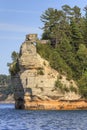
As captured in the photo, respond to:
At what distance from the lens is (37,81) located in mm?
89562

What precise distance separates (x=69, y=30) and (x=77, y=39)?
9.47 ft

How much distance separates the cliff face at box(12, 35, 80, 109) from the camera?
292 feet

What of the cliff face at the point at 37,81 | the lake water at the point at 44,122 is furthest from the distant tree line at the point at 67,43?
the lake water at the point at 44,122

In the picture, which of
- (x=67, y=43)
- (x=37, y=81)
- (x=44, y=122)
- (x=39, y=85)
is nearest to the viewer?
(x=44, y=122)

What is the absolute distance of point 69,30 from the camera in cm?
10181

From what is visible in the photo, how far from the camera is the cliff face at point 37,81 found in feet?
292

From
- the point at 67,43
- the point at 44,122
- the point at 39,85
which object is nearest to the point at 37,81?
the point at 39,85

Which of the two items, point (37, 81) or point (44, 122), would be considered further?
point (37, 81)

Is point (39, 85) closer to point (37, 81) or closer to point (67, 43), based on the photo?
point (37, 81)

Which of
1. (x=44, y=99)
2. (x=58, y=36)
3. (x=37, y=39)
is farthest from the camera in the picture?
(x=58, y=36)

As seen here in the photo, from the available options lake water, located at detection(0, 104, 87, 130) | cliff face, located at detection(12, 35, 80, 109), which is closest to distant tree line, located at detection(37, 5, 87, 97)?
cliff face, located at detection(12, 35, 80, 109)

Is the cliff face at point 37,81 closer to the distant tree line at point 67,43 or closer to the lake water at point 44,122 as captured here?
the distant tree line at point 67,43

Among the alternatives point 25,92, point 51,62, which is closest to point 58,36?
point 51,62

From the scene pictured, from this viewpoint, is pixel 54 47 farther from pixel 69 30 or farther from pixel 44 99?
pixel 44 99
